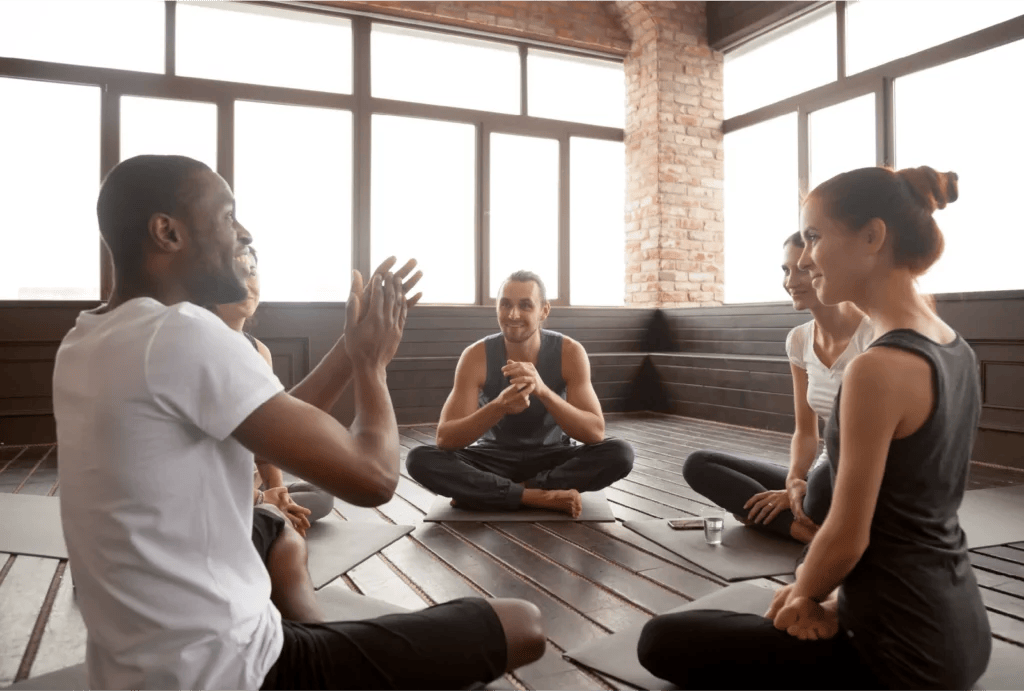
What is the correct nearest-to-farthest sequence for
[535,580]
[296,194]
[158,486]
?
1. [158,486]
2. [535,580]
3. [296,194]

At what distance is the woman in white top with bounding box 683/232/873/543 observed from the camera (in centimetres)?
224

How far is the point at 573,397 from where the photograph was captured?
9.63 ft

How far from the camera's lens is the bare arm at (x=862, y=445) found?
3.57ft

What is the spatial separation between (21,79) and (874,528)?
609 cm

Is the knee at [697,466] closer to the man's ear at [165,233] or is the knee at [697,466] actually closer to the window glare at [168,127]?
the man's ear at [165,233]

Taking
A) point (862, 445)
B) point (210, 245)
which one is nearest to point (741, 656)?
point (862, 445)

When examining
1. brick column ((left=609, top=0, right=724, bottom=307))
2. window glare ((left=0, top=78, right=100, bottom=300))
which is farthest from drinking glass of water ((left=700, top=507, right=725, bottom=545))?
window glare ((left=0, top=78, right=100, bottom=300))

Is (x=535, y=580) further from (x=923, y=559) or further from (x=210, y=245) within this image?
(x=210, y=245)

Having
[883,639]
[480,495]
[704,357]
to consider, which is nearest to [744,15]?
[704,357]

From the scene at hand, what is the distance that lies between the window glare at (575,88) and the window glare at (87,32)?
310 cm

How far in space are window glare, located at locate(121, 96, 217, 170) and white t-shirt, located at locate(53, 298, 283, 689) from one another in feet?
17.4

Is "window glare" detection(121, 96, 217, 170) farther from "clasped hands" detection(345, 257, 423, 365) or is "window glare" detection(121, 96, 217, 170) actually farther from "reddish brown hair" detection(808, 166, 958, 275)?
"reddish brown hair" detection(808, 166, 958, 275)

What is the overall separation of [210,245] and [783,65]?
21.6 ft

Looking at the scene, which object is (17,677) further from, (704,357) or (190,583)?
(704,357)
